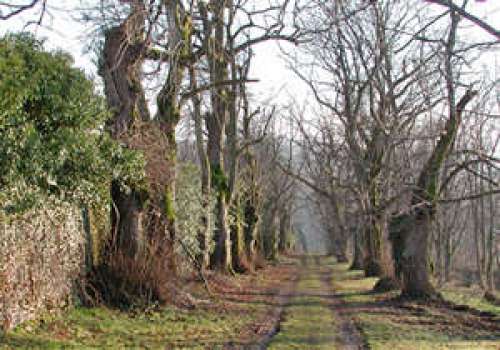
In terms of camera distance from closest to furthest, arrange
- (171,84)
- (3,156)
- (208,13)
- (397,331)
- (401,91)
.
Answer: (3,156)
(397,331)
(171,84)
(208,13)
(401,91)

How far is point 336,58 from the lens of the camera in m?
26.5

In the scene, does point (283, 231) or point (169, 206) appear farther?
point (283, 231)

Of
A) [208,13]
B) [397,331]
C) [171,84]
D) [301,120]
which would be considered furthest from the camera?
[301,120]

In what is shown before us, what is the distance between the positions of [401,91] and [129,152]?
1324 centimetres

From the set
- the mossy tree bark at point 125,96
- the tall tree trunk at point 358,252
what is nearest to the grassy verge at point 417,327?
the mossy tree bark at point 125,96

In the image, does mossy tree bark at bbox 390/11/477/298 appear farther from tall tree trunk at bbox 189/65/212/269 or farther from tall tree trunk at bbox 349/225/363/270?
tall tree trunk at bbox 349/225/363/270

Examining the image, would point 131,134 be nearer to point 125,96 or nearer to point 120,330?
point 125,96

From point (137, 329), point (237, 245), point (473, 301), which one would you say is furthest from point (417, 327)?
point (237, 245)

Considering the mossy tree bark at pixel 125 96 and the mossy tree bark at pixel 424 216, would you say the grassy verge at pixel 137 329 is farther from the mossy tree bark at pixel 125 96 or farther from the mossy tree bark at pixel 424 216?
the mossy tree bark at pixel 424 216

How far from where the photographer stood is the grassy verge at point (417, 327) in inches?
458

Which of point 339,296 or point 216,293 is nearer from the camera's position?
point 216,293

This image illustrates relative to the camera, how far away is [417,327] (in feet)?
45.0

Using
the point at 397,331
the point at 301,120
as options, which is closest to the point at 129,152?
the point at 397,331

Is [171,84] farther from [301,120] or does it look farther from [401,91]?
[301,120]
